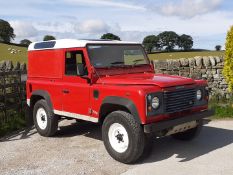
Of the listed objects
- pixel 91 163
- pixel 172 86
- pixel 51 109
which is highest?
Answer: pixel 172 86

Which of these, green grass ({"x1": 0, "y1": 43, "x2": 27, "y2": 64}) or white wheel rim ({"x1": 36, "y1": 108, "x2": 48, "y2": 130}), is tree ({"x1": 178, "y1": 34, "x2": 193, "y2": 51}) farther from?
white wheel rim ({"x1": 36, "y1": 108, "x2": 48, "y2": 130})

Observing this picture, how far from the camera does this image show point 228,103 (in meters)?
11.1

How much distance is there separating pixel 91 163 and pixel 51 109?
85.8 inches

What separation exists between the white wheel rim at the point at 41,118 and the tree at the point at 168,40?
104 feet

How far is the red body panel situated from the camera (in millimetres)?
6203

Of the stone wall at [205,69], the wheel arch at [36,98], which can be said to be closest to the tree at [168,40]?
the stone wall at [205,69]

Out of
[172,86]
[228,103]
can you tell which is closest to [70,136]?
[172,86]

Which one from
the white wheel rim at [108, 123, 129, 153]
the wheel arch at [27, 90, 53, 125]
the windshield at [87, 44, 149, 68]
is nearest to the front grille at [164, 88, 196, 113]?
the white wheel rim at [108, 123, 129, 153]

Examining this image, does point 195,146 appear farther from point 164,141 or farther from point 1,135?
point 1,135

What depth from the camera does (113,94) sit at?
6.52m

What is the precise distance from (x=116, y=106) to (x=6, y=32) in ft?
239

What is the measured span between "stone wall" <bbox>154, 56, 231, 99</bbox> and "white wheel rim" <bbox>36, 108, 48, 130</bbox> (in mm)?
5023

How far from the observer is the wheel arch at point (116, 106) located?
612 centimetres

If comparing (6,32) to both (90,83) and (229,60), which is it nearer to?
(229,60)
